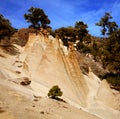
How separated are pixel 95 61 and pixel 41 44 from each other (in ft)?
85.2

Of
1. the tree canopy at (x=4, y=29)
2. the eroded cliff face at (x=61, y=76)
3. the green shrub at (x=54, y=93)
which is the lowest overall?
the green shrub at (x=54, y=93)

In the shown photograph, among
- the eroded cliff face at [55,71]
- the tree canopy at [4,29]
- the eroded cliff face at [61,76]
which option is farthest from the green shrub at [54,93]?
the tree canopy at [4,29]

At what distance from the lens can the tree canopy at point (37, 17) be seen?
6275 centimetres

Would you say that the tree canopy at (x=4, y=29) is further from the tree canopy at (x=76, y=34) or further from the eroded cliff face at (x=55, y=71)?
the eroded cliff face at (x=55, y=71)

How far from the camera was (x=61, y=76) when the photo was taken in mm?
30266

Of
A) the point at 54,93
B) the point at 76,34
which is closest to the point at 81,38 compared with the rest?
the point at 76,34

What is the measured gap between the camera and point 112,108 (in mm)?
31062

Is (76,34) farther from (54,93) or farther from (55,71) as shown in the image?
(54,93)

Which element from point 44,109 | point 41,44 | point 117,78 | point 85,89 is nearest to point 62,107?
point 44,109

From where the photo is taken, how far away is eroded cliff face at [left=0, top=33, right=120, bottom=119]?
93.4 feet

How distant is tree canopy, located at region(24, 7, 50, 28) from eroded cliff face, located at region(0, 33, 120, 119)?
29.0m

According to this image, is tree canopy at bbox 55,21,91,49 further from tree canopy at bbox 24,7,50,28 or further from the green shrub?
the green shrub

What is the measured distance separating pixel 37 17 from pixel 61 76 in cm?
3499

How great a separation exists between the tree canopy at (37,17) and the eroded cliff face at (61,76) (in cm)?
2897
